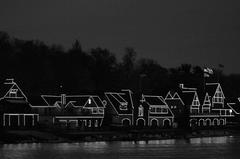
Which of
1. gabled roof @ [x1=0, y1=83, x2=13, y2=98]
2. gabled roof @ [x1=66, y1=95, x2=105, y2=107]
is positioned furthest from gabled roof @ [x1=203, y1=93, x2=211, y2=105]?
gabled roof @ [x1=0, y1=83, x2=13, y2=98]

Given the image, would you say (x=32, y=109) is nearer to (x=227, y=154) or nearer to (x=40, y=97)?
(x=40, y=97)

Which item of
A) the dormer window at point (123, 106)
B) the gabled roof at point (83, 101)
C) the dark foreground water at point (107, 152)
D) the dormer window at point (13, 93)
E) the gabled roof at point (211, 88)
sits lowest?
the dark foreground water at point (107, 152)

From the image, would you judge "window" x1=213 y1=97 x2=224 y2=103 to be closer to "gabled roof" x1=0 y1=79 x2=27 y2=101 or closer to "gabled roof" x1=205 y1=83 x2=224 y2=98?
"gabled roof" x1=205 y1=83 x2=224 y2=98

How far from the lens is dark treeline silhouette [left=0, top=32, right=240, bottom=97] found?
14712 cm

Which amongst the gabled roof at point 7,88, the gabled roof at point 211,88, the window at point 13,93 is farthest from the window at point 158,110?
the window at point 13,93

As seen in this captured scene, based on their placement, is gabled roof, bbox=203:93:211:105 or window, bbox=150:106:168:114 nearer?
window, bbox=150:106:168:114

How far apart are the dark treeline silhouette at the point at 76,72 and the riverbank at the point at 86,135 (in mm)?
17581

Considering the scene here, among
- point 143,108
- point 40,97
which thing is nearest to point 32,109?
point 40,97

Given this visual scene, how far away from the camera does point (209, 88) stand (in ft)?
489

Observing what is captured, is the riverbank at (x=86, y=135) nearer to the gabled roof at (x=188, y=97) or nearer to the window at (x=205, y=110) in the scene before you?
the gabled roof at (x=188, y=97)

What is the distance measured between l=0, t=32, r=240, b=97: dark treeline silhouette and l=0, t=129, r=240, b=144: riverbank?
1758 centimetres

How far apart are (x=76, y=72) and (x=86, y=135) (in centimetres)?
6124

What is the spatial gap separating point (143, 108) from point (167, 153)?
2023 inches

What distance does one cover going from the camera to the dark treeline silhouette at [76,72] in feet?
483
